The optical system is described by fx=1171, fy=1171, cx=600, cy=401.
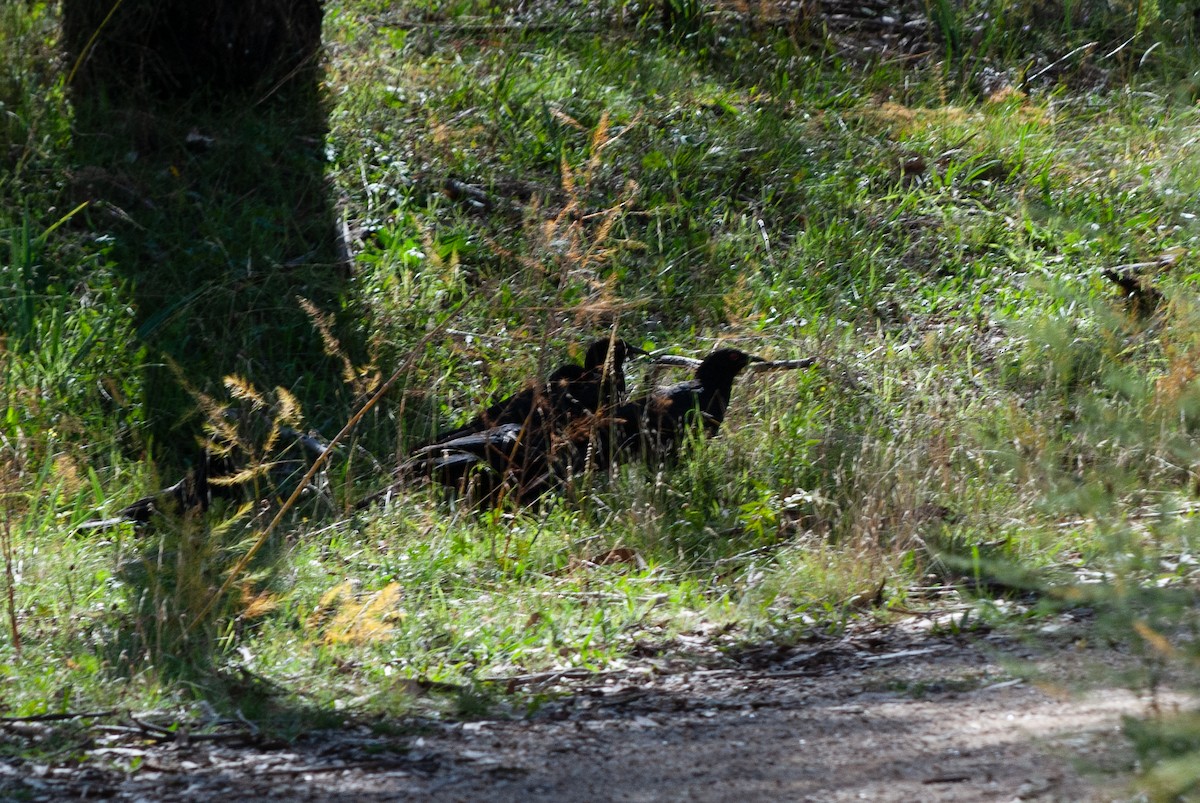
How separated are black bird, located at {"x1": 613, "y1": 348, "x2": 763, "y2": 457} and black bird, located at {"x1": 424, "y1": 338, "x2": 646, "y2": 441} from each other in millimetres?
129

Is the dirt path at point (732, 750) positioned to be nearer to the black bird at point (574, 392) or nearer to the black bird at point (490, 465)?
the black bird at point (490, 465)

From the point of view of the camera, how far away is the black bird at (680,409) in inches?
189

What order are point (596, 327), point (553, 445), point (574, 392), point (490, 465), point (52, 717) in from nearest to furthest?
1. point (52, 717)
2. point (553, 445)
3. point (490, 465)
4. point (574, 392)
5. point (596, 327)

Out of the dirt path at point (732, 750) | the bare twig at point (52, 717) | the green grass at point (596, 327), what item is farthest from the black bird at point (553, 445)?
the bare twig at point (52, 717)

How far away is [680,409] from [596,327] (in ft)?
4.29

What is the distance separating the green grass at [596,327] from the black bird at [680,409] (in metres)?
0.15

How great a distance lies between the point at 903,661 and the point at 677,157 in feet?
15.3

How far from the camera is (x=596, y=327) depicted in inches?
242

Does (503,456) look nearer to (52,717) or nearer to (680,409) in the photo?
(680,409)

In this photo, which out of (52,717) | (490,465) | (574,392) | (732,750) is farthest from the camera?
(574,392)

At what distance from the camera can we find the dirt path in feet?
8.29

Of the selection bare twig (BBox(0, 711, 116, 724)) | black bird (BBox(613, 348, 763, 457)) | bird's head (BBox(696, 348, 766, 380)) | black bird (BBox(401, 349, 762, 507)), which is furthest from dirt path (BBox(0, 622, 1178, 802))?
bird's head (BBox(696, 348, 766, 380))

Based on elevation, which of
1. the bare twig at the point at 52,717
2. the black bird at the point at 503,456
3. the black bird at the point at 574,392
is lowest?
the bare twig at the point at 52,717

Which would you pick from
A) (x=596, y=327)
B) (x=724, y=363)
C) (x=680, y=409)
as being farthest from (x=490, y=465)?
(x=596, y=327)
